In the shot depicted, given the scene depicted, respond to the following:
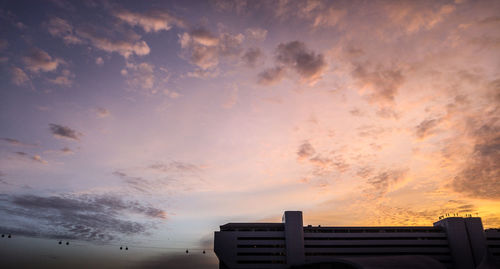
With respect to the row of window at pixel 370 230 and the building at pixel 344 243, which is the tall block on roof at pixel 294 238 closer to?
the building at pixel 344 243

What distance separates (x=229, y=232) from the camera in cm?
9938

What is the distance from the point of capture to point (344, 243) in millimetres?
100562

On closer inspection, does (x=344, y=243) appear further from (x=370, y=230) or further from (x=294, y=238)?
(x=294, y=238)

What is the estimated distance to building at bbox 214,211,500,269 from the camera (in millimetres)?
97250

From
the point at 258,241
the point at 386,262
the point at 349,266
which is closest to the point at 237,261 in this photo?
the point at 258,241

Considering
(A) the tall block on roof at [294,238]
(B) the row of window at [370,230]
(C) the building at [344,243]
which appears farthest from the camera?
(B) the row of window at [370,230]

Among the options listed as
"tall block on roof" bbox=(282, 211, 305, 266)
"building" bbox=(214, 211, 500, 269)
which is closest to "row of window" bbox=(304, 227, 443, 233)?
"building" bbox=(214, 211, 500, 269)

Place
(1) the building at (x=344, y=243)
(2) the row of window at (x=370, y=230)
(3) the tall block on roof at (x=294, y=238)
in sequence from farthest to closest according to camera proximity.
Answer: (2) the row of window at (x=370, y=230)
(1) the building at (x=344, y=243)
(3) the tall block on roof at (x=294, y=238)

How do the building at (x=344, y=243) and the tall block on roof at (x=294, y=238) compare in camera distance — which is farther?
the building at (x=344, y=243)

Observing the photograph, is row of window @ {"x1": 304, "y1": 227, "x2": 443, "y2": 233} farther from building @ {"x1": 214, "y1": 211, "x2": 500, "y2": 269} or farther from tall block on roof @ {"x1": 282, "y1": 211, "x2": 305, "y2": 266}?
tall block on roof @ {"x1": 282, "y1": 211, "x2": 305, "y2": 266}

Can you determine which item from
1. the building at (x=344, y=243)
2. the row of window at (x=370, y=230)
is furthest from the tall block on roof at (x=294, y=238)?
the row of window at (x=370, y=230)

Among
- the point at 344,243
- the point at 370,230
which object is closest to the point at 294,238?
the point at 344,243

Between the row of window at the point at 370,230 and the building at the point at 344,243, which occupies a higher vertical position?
the row of window at the point at 370,230

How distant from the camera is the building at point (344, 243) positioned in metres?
97.2
